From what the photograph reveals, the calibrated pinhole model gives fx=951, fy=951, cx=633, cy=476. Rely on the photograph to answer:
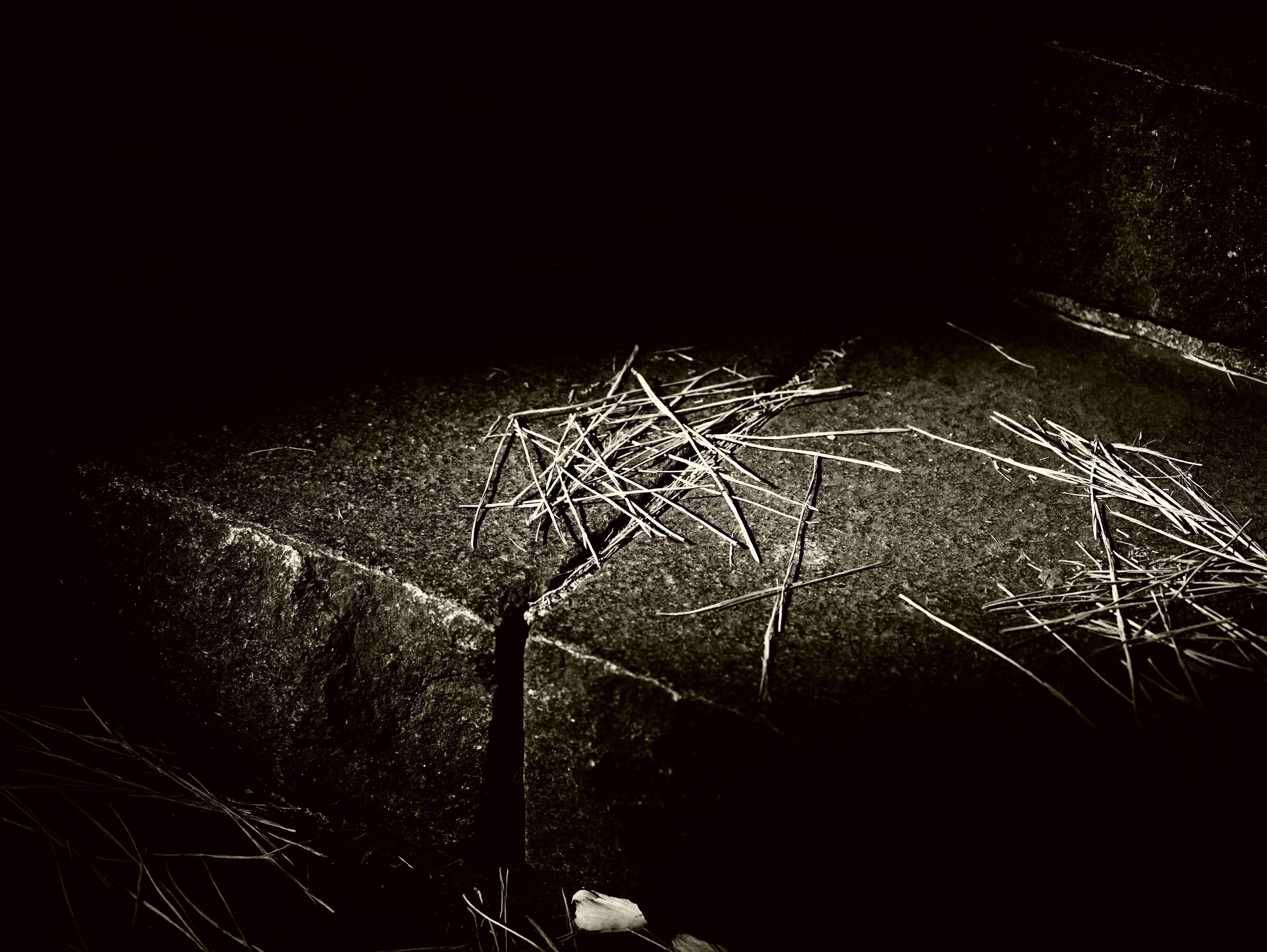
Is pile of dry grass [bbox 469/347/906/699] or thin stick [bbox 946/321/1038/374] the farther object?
thin stick [bbox 946/321/1038/374]

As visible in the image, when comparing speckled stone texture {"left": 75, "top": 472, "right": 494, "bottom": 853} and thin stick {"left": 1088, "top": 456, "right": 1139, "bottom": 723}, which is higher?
thin stick {"left": 1088, "top": 456, "right": 1139, "bottom": 723}

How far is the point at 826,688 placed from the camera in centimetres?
83

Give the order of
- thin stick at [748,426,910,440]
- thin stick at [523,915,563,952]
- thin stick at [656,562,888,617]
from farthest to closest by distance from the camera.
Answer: thin stick at [748,426,910,440] → thin stick at [523,915,563,952] → thin stick at [656,562,888,617]

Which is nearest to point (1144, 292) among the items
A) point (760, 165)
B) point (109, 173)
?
point (760, 165)

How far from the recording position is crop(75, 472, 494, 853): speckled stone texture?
3.10 feet

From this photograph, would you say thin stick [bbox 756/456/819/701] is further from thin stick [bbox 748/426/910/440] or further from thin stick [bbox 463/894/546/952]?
thin stick [bbox 463/894/546/952]

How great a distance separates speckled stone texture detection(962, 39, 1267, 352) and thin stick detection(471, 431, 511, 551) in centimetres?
80

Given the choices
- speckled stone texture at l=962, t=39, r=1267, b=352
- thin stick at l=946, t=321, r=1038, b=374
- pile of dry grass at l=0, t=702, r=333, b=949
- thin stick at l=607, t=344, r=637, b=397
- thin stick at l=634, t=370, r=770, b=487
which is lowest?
pile of dry grass at l=0, t=702, r=333, b=949

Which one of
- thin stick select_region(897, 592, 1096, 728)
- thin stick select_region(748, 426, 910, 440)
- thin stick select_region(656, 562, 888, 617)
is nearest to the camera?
thin stick select_region(897, 592, 1096, 728)

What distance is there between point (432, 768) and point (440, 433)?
38cm

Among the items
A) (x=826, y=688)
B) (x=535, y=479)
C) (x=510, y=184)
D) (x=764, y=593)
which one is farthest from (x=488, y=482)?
(x=510, y=184)

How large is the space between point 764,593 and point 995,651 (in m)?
0.21

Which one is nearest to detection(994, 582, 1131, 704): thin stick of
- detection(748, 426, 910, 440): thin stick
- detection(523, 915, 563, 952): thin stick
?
detection(748, 426, 910, 440): thin stick

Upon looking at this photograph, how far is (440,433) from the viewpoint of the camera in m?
1.12
